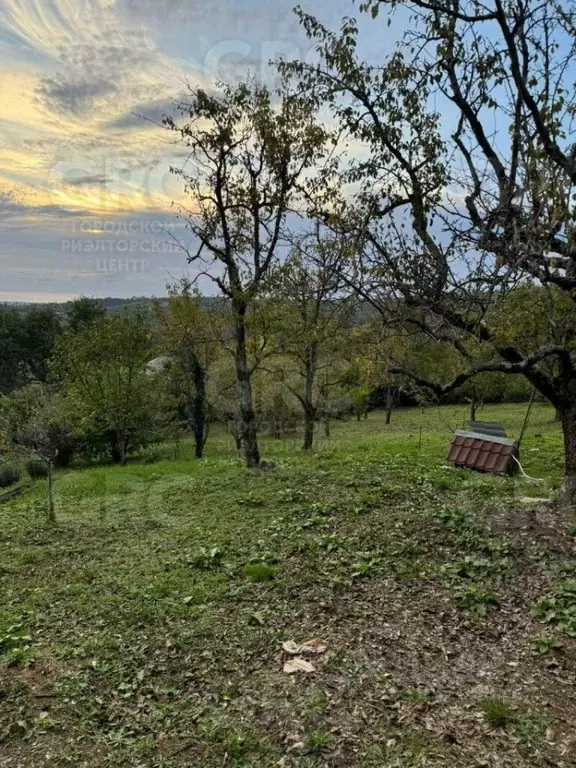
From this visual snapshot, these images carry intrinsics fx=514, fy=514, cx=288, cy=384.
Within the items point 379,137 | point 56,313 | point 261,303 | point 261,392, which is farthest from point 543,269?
point 56,313

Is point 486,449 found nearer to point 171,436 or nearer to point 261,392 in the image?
point 261,392

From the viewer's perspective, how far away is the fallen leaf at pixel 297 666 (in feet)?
12.0

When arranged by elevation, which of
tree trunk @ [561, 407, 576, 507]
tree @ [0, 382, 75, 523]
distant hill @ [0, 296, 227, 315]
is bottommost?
tree @ [0, 382, 75, 523]

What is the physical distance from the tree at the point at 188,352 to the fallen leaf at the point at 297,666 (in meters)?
14.6

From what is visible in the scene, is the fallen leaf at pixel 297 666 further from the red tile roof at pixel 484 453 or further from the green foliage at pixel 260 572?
the red tile roof at pixel 484 453

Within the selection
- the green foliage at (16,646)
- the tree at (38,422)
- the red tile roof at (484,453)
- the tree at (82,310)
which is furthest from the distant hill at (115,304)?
the green foliage at (16,646)

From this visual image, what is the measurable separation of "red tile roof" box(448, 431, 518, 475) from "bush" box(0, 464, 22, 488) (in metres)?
13.6

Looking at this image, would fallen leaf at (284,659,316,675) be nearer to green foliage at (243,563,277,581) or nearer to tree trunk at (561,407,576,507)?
green foliage at (243,563,277,581)

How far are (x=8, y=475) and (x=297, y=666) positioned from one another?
51.9 ft

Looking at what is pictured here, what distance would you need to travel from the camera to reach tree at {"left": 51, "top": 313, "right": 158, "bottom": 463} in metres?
20.0

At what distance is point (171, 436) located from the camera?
23.6 m

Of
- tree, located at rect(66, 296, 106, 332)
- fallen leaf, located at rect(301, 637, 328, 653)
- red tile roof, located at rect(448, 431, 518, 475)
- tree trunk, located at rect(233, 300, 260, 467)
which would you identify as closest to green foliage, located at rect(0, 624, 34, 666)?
fallen leaf, located at rect(301, 637, 328, 653)

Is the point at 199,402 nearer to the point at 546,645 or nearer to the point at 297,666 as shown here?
the point at 297,666

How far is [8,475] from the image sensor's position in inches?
653
